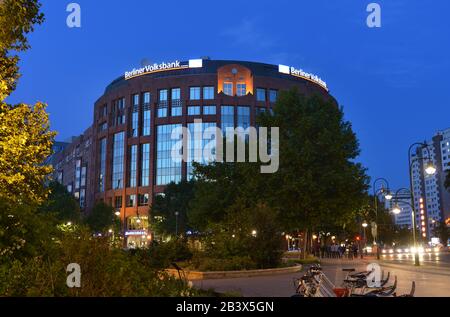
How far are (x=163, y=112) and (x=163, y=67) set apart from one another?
10.3 metres

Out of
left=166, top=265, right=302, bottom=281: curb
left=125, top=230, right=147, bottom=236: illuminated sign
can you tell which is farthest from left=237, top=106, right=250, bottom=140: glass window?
left=166, top=265, right=302, bottom=281: curb

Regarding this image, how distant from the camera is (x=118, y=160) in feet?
348

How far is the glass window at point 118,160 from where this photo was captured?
105 meters

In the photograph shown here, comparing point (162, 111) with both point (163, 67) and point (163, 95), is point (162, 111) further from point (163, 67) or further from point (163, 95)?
point (163, 67)

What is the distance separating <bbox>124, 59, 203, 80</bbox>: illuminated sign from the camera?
10419 centimetres

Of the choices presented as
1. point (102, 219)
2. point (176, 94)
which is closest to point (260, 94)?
point (176, 94)

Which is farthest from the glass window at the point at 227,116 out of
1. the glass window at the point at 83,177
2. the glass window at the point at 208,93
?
the glass window at the point at 83,177

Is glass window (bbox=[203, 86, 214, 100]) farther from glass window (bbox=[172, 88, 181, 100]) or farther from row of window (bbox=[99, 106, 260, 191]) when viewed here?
glass window (bbox=[172, 88, 181, 100])

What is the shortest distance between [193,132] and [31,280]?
90954mm

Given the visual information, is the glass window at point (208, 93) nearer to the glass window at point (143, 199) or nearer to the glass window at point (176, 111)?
the glass window at point (176, 111)

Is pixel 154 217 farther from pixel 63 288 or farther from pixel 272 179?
pixel 63 288

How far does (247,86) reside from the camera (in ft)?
334

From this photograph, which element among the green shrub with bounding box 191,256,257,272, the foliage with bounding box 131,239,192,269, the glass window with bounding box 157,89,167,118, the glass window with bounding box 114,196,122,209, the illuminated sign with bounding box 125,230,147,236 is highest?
the glass window with bounding box 157,89,167,118

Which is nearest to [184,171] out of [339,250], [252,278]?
[339,250]
